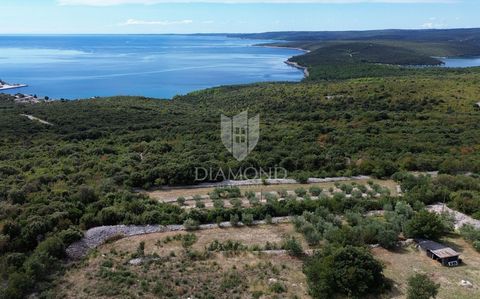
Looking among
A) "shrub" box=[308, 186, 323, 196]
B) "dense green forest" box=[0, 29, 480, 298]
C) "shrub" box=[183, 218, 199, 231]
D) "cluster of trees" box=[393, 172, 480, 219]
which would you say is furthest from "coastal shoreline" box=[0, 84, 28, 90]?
"cluster of trees" box=[393, 172, 480, 219]

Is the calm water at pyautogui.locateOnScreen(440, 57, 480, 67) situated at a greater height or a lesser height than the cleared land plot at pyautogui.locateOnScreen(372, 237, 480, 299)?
lesser

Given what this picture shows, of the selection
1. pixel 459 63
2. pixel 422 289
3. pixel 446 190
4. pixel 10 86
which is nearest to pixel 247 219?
pixel 422 289

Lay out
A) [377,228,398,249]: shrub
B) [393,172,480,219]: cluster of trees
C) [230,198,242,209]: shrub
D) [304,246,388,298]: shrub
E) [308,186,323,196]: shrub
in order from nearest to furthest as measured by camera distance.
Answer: [304,246,388,298]: shrub → [377,228,398,249]: shrub → [393,172,480,219]: cluster of trees → [230,198,242,209]: shrub → [308,186,323,196]: shrub

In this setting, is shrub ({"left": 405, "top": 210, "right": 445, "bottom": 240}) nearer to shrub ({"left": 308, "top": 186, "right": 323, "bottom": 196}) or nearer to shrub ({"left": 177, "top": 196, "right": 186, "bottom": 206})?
shrub ({"left": 308, "top": 186, "right": 323, "bottom": 196})

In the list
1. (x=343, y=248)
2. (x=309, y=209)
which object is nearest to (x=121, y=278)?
(x=343, y=248)

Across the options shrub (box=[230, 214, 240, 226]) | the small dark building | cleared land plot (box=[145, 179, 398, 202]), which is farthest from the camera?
cleared land plot (box=[145, 179, 398, 202])

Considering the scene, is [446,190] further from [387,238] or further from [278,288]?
[278,288]

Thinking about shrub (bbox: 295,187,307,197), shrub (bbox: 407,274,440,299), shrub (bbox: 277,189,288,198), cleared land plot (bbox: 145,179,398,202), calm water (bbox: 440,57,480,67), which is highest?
shrub (bbox: 407,274,440,299)

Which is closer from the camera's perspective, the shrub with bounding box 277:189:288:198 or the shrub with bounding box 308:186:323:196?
the shrub with bounding box 277:189:288:198
